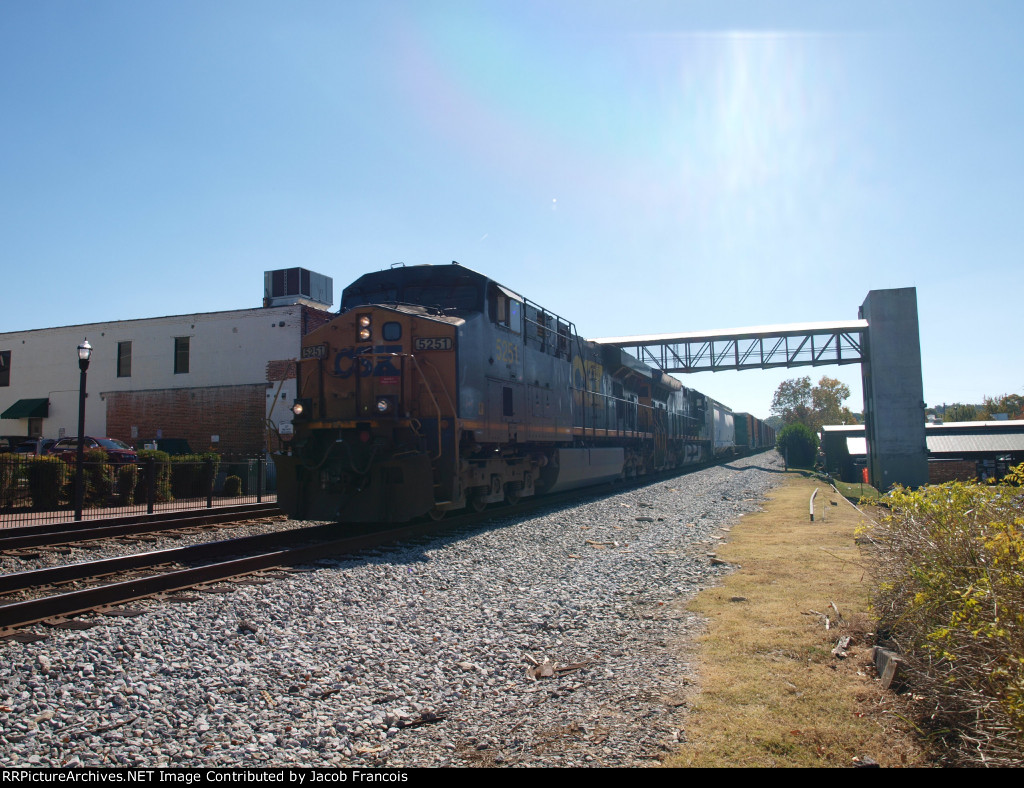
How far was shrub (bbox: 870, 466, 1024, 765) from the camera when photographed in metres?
2.57

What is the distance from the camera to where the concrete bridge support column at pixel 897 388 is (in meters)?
20.6

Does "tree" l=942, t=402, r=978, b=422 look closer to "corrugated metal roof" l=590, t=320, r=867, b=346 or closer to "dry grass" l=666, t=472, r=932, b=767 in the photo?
"corrugated metal roof" l=590, t=320, r=867, b=346

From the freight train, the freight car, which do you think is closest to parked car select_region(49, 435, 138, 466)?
the freight train

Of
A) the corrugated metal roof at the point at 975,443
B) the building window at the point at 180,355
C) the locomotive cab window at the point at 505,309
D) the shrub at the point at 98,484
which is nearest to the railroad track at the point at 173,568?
the locomotive cab window at the point at 505,309

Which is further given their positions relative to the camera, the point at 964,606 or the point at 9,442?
the point at 9,442

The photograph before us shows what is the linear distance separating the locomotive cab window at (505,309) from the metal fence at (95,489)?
711cm

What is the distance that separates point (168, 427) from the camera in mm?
27734

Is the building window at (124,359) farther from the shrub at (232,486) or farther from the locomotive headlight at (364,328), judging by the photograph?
the locomotive headlight at (364,328)

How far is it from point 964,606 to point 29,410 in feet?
121

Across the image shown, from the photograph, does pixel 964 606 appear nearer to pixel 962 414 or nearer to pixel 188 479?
pixel 188 479

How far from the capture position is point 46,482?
13.5m

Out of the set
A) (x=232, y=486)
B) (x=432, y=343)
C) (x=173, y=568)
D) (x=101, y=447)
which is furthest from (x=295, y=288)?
(x=173, y=568)

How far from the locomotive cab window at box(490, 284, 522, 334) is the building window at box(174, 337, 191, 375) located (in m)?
21.7

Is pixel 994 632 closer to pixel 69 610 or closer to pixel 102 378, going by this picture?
pixel 69 610
